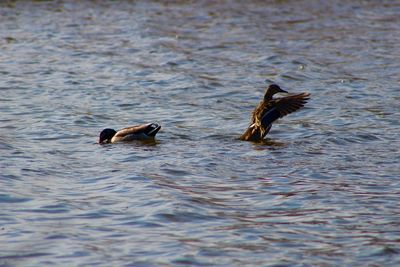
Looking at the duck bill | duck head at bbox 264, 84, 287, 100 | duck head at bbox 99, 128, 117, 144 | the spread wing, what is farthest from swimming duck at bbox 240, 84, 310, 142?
duck head at bbox 99, 128, 117, 144

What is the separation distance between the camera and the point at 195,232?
824 cm

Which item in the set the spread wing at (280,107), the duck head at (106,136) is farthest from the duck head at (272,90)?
the duck head at (106,136)

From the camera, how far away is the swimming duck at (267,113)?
12664mm

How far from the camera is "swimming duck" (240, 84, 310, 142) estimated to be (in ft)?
41.5

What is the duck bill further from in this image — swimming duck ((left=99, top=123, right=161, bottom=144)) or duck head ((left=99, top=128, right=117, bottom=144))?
duck head ((left=99, top=128, right=117, bottom=144))

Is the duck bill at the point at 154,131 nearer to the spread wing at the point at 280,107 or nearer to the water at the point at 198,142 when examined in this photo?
the water at the point at 198,142

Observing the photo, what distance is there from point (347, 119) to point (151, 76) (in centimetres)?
429

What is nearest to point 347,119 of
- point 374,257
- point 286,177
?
point 286,177

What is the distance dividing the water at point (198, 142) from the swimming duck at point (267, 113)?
0.24 meters

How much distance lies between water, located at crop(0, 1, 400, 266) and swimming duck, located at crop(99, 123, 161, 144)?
0.18m

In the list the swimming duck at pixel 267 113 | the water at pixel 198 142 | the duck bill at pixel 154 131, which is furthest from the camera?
the swimming duck at pixel 267 113

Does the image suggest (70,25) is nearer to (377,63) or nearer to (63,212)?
(377,63)

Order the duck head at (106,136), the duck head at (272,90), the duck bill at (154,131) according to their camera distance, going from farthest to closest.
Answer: the duck head at (272,90) < the duck bill at (154,131) < the duck head at (106,136)

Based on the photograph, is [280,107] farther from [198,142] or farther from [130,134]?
[130,134]
